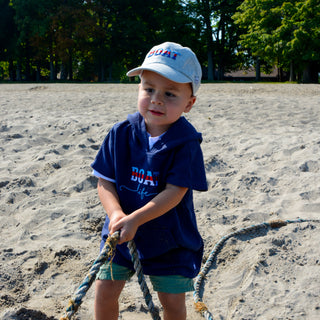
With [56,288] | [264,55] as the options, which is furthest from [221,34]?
[56,288]

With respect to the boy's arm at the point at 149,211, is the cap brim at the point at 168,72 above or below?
above

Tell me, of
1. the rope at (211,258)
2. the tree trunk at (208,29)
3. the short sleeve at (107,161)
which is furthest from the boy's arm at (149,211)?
the tree trunk at (208,29)

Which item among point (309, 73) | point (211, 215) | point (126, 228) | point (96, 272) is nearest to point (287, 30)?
point (309, 73)

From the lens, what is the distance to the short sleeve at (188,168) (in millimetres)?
1676

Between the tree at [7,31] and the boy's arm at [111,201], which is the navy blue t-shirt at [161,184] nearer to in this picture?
the boy's arm at [111,201]

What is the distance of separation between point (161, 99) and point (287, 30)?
21882 millimetres

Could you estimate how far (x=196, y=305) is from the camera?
2303 mm

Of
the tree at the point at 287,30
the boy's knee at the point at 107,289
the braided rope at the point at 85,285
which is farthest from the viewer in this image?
the tree at the point at 287,30

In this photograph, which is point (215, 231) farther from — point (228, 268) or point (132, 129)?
point (132, 129)

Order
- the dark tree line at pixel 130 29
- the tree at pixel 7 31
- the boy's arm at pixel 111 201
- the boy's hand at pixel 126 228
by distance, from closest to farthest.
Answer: the boy's hand at pixel 126 228 < the boy's arm at pixel 111 201 < the dark tree line at pixel 130 29 < the tree at pixel 7 31

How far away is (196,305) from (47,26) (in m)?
27.7

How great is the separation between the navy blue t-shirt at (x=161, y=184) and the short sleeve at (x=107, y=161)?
0.02 metres

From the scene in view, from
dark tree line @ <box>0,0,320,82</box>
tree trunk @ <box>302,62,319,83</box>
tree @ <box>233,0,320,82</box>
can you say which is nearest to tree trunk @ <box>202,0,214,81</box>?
dark tree line @ <box>0,0,320,82</box>

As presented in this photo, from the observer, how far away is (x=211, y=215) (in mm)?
3297
